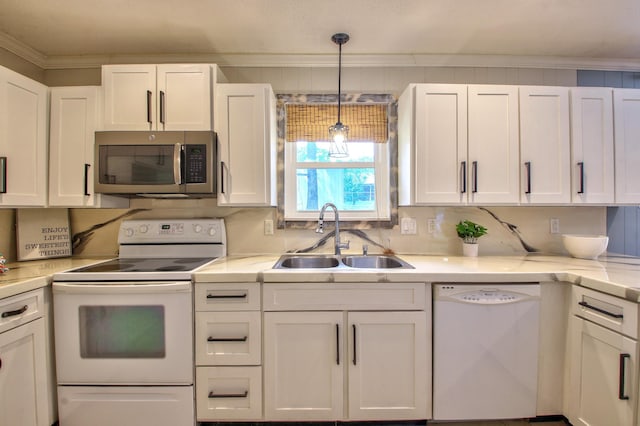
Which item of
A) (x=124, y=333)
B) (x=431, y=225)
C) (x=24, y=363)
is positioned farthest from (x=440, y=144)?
(x=24, y=363)

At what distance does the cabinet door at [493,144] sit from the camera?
6.03 feet

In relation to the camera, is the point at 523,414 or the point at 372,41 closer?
the point at 523,414

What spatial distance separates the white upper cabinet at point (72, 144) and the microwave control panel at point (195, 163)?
2.14 feet

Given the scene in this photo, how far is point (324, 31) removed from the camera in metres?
1.84

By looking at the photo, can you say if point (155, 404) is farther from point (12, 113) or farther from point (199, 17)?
point (199, 17)

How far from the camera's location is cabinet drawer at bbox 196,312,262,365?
4.91 feet

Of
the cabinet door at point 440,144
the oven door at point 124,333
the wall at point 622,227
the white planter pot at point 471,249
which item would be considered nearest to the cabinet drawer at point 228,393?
the oven door at point 124,333

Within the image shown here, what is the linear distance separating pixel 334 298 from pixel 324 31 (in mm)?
1698

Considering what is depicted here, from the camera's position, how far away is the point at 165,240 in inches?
79.0

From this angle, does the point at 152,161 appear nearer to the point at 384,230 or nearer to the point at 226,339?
the point at 226,339

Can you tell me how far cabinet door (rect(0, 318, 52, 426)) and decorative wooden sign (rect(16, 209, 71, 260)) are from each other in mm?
760

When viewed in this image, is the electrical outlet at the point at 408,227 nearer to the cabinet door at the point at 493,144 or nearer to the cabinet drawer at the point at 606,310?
the cabinet door at the point at 493,144

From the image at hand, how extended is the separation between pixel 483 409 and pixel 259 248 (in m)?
1.70

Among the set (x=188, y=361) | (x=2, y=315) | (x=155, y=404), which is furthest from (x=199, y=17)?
(x=155, y=404)
